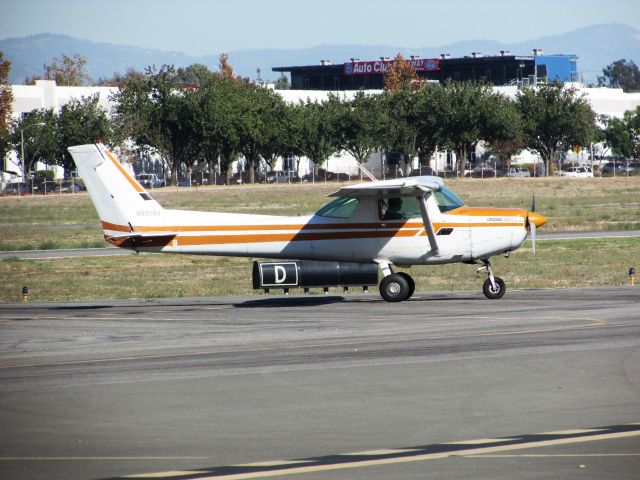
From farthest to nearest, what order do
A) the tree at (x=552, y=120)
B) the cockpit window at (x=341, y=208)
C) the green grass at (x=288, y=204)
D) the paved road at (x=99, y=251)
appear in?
the tree at (x=552, y=120)
the green grass at (x=288, y=204)
the paved road at (x=99, y=251)
the cockpit window at (x=341, y=208)

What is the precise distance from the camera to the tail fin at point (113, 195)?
847 inches

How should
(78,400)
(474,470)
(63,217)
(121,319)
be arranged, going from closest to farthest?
(474,470), (78,400), (121,319), (63,217)

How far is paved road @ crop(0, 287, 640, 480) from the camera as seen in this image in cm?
905

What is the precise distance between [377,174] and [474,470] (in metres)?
100

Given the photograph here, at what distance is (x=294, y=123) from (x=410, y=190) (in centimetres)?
7359

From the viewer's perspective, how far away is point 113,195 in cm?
2161

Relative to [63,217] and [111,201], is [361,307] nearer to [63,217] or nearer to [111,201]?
[111,201]

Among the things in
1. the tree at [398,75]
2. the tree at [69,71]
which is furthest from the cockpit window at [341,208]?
the tree at [69,71]

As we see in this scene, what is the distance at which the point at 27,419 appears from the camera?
10977 mm

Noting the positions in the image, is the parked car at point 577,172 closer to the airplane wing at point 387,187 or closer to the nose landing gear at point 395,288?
the nose landing gear at point 395,288

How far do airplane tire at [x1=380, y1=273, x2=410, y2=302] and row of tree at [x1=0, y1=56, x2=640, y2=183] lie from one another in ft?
227

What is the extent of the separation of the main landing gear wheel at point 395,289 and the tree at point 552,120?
82.2 m

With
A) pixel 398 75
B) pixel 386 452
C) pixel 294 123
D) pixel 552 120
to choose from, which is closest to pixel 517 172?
pixel 552 120

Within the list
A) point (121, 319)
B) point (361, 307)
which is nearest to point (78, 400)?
point (121, 319)
